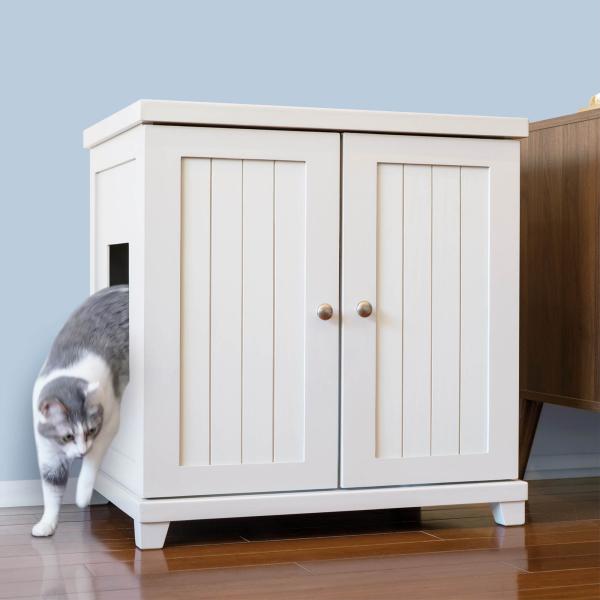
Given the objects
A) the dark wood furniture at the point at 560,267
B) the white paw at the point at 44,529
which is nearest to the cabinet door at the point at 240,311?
the white paw at the point at 44,529

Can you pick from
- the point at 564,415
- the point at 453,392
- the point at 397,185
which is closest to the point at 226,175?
the point at 397,185

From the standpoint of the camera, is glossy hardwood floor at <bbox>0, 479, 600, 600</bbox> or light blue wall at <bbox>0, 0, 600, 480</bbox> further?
light blue wall at <bbox>0, 0, 600, 480</bbox>

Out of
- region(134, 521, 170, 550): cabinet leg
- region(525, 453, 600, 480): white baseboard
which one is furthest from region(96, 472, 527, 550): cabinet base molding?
region(525, 453, 600, 480): white baseboard

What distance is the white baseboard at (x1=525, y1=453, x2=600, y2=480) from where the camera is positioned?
2.77 metres

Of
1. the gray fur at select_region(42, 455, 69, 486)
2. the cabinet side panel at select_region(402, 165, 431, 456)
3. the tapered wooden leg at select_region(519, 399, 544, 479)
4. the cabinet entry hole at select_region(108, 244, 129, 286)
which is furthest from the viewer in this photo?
the tapered wooden leg at select_region(519, 399, 544, 479)

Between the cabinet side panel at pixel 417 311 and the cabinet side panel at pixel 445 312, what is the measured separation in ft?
0.04

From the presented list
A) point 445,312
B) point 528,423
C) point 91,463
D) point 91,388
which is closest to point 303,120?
point 445,312

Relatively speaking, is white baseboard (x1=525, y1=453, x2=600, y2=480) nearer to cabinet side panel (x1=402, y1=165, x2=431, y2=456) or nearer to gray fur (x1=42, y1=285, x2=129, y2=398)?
cabinet side panel (x1=402, y1=165, x2=431, y2=456)

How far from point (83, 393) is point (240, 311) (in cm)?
32

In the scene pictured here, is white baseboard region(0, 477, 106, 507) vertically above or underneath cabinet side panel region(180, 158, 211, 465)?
underneath

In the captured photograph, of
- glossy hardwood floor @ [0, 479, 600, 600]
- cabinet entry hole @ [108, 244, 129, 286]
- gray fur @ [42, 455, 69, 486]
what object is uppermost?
cabinet entry hole @ [108, 244, 129, 286]

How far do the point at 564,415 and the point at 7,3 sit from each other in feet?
5.37

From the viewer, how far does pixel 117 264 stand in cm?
231

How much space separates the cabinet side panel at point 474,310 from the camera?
2131mm
